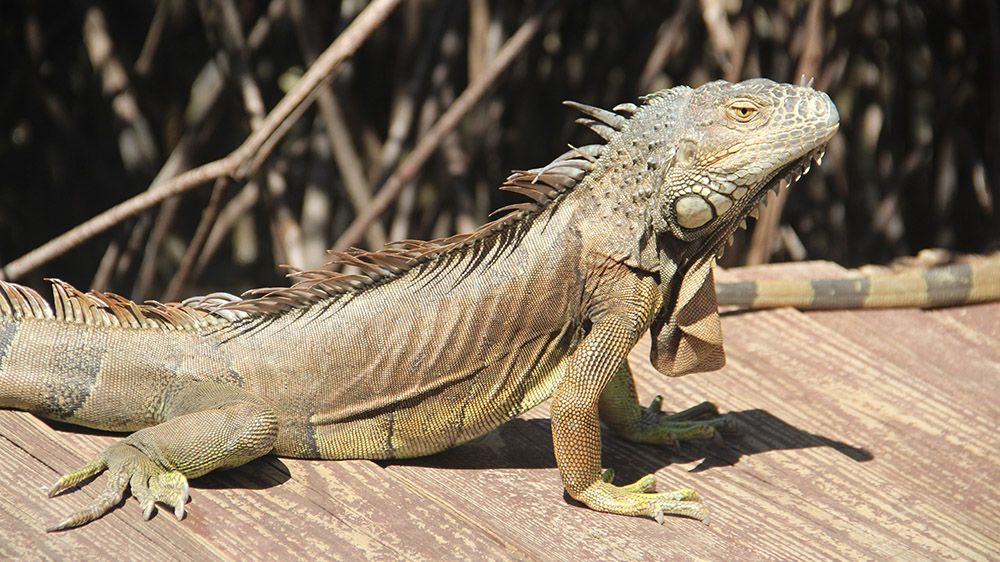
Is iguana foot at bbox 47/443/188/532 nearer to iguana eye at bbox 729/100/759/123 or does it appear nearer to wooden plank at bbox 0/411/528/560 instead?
wooden plank at bbox 0/411/528/560

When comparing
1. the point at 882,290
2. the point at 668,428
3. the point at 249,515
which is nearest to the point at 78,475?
the point at 249,515

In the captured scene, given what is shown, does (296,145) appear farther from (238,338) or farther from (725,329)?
(238,338)

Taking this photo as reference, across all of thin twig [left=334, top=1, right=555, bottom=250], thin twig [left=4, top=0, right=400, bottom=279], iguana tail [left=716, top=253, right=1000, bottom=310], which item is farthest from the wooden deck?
thin twig [left=334, top=1, right=555, bottom=250]

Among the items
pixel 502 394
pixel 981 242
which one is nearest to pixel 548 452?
pixel 502 394

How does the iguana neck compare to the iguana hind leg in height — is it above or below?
above

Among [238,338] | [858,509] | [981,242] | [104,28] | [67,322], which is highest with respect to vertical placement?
[104,28]

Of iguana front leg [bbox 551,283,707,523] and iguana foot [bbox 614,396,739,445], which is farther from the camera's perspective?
A: iguana foot [bbox 614,396,739,445]

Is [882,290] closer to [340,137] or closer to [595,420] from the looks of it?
[595,420]
